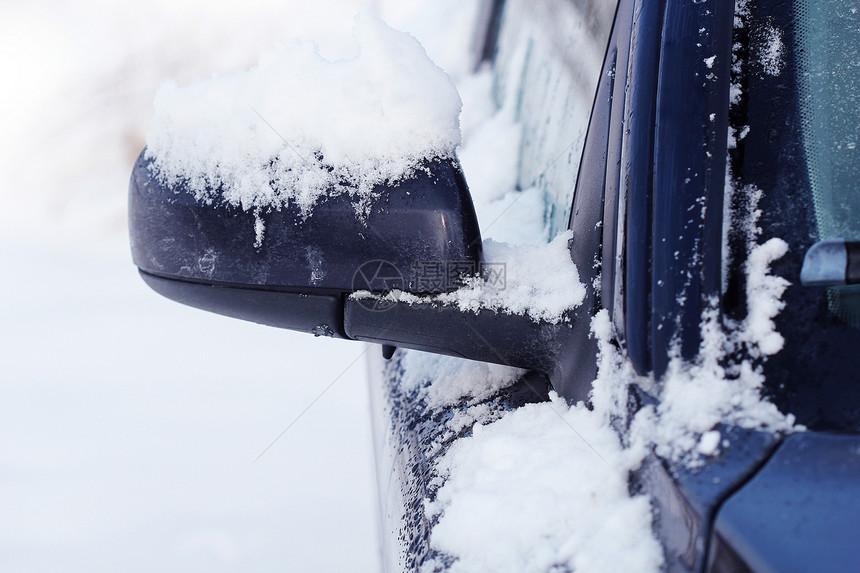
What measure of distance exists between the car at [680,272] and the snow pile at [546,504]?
0.03m

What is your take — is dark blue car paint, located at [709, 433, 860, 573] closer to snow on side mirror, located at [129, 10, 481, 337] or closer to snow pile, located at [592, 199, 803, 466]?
snow pile, located at [592, 199, 803, 466]

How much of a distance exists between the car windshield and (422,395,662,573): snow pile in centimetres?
24

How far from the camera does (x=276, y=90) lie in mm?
1101

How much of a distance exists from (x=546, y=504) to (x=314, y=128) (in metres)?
0.67

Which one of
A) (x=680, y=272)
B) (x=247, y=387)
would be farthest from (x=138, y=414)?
(x=680, y=272)

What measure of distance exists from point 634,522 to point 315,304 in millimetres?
602

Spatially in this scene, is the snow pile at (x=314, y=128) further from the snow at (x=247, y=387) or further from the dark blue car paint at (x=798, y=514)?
the dark blue car paint at (x=798, y=514)

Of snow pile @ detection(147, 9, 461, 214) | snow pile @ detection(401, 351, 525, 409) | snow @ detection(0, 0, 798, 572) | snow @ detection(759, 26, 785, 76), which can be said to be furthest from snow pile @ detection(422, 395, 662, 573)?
snow @ detection(759, 26, 785, 76)

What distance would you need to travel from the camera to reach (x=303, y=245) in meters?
→ 1.06

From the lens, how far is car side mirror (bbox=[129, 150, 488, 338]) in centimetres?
100

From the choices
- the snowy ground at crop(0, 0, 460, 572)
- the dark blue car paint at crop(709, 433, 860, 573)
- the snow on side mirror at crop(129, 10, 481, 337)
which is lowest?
the snowy ground at crop(0, 0, 460, 572)

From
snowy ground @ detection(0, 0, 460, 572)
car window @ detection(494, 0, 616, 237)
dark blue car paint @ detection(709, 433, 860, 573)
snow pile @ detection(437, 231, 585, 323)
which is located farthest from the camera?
snowy ground @ detection(0, 0, 460, 572)

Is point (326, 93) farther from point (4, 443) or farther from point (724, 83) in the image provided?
point (4, 443)

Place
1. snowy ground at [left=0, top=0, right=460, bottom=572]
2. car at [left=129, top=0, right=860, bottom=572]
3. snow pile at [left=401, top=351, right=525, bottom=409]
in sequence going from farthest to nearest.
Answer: snowy ground at [left=0, top=0, right=460, bottom=572] < snow pile at [left=401, top=351, right=525, bottom=409] < car at [left=129, top=0, right=860, bottom=572]
